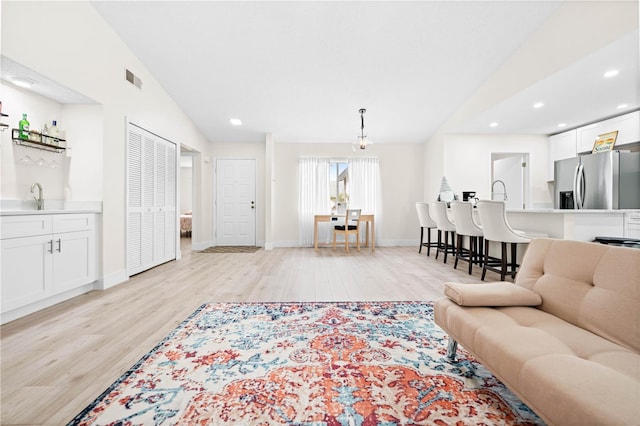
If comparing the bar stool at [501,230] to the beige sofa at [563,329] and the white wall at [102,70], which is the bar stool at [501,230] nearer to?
the beige sofa at [563,329]

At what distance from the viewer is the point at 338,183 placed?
6.86m

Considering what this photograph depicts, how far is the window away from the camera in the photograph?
683cm

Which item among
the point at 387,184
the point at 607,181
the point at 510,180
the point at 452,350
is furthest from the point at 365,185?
the point at 452,350

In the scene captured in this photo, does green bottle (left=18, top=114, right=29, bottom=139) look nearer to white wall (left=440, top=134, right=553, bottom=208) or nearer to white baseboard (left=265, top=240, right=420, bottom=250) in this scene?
white baseboard (left=265, top=240, right=420, bottom=250)

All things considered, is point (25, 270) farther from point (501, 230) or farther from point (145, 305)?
point (501, 230)

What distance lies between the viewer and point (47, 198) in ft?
9.82

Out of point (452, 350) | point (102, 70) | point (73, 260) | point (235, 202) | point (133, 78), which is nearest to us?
point (452, 350)

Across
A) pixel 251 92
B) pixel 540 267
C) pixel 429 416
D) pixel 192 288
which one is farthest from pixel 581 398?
pixel 251 92

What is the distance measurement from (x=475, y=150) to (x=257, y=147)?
4864 mm

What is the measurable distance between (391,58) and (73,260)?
453 centimetres

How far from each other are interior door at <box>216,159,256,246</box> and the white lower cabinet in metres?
3.61

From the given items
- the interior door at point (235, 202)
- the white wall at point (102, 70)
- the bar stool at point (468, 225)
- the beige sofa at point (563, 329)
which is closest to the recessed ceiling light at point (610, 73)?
the bar stool at point (468, 225)

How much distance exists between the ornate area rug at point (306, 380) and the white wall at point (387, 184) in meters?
4.65

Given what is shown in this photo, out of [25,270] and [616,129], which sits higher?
[616,129]
